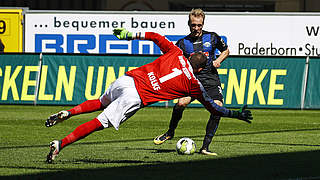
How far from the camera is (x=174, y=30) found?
2778 centimetres

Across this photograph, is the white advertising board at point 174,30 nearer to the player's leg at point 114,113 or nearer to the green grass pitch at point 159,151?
the green grass pitch at point 159,151

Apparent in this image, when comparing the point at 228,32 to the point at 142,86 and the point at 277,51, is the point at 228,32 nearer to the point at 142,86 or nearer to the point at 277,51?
the point at 277,51

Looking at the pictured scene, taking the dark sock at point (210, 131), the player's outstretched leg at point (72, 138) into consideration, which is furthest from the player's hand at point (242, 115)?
the player's outstretched leg at point (72, 138)

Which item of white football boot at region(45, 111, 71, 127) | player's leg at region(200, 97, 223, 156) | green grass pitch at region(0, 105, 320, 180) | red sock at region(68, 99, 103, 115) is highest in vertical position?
red sock at region(68, 99, 103, 115)

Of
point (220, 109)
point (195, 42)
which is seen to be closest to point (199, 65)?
point (220, 109)

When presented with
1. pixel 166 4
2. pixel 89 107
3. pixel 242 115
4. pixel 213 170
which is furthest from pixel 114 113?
pixel 166 4

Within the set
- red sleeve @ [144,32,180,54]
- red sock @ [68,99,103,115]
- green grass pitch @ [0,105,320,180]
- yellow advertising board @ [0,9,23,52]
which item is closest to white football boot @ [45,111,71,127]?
red sock @ [68,99,103,115]

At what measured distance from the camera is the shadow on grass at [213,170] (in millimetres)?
8461

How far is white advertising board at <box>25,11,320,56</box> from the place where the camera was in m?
27.7

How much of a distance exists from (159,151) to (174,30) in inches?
654

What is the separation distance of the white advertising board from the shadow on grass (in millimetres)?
17547

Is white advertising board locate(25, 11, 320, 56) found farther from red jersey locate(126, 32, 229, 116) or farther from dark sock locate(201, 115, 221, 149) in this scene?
red jersey locate(126, 32, 229, 116)

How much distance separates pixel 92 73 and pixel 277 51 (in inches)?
321

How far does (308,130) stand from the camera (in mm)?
15922
